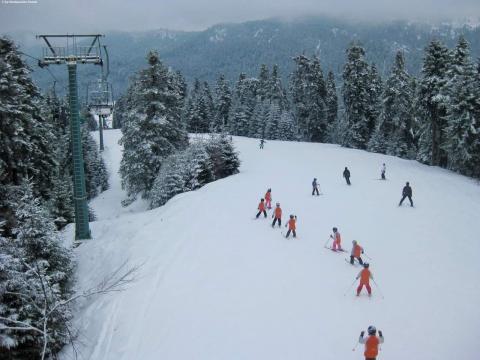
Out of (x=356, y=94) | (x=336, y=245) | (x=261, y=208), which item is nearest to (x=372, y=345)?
(x=336, y=245)

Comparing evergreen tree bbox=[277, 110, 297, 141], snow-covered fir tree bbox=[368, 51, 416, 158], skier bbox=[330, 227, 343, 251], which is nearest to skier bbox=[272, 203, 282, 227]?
skier bbox=[330, 227, 343, 251]

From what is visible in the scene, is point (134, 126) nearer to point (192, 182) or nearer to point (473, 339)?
point (192, 182)

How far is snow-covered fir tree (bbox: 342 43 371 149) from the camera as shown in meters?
52.5

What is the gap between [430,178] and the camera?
33344 millimetres

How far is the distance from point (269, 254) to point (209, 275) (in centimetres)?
301

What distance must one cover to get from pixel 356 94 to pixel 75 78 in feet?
122

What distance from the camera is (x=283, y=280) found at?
15367 millimetres

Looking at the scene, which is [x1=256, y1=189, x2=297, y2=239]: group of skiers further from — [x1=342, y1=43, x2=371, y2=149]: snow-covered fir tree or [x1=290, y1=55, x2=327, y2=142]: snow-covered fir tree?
[x1=290, y1=55, x2=327, y2=142]: snow-covered fir tree

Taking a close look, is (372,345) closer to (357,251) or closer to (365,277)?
(365,277)

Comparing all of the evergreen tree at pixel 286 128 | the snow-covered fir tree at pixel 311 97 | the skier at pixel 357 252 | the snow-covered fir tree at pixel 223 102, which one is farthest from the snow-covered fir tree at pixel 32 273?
the snow-covered fir tree at pixel 223 102

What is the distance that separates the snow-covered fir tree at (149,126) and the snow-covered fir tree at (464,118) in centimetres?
2320

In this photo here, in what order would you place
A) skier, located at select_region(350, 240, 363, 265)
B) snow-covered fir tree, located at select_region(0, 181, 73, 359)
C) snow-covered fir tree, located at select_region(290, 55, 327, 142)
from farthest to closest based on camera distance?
snow-covered fir tree, located at select_region(290, 55, 327, 142)
skier, located at select_region(350, 240, 363, 265)
snow-covered fir tree, located at select_region(0, 181, 73, 359)

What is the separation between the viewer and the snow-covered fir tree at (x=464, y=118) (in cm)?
3469

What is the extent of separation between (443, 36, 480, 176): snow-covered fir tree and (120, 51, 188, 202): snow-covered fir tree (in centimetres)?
2320
